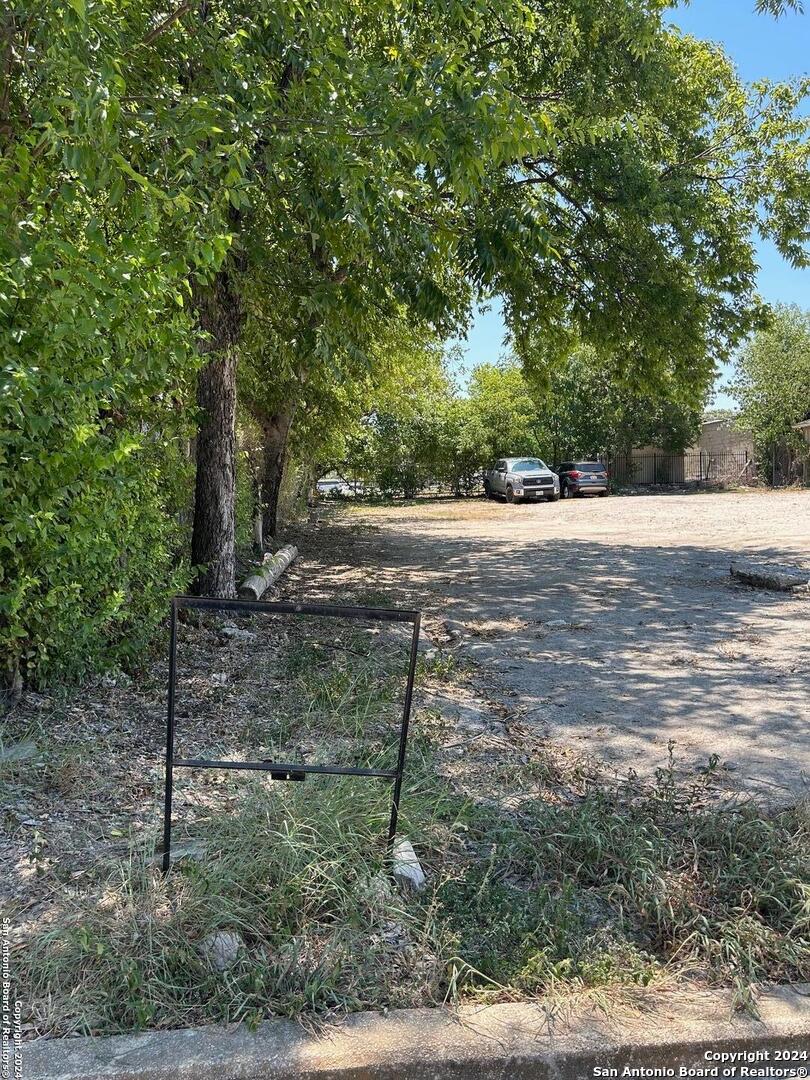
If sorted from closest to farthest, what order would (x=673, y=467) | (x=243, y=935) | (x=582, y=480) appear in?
1. (x=243, y=935)
2. (x=582, y=480)
3. (x=673, y=467)

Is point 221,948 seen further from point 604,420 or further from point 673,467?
point 673,467

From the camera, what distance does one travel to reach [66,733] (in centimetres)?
446

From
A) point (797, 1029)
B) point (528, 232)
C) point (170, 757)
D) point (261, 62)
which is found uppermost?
point (261, 62)

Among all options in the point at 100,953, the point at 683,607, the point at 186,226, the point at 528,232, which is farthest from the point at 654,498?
the point at 100,953

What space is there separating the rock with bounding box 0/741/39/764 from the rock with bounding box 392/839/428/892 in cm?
199

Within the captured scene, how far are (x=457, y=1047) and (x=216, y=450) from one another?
627 centimetres

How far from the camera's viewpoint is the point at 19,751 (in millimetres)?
4141

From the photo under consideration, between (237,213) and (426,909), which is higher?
(237,213)

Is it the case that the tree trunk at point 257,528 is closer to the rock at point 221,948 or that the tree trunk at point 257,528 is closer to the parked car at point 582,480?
the rock at point 221,948

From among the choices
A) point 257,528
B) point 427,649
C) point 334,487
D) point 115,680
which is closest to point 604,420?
point 334,487

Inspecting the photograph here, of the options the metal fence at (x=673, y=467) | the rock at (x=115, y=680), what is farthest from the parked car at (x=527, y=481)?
the rock at (x=115, y=680)

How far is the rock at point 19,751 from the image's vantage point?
406 centimetres

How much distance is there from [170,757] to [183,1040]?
0.96 m

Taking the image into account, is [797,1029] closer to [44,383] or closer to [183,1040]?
[183,1040]
